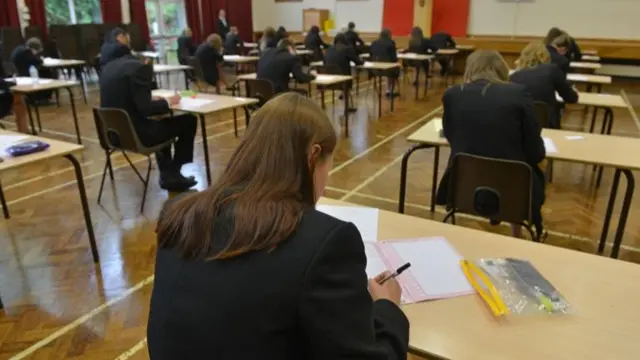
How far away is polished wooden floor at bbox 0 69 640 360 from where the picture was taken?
239 cm

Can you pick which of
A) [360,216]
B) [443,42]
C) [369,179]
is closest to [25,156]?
[360,216]

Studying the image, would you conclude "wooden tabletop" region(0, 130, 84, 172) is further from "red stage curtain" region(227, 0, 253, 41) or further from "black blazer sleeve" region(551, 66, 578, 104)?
"red stage curtain" region(227, 0, 253, 41)

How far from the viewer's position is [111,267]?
2.97 meters

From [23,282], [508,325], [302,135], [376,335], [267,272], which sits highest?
[302,135]

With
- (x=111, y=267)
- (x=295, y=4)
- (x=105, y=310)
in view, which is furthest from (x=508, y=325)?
(x=295, y=4)

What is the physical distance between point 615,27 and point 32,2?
38.7 feet

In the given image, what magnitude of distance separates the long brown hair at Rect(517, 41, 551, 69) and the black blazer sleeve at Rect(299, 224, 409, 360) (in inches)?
143

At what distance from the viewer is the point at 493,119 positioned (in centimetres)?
244

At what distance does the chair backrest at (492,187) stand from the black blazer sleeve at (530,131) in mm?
207

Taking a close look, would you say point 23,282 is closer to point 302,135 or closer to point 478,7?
point 302,135

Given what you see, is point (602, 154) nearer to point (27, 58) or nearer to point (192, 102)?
point (192, 102)

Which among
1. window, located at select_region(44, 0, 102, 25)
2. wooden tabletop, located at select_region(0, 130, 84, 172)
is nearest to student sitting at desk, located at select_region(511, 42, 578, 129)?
wooden tabletop, located at select_region(0, 130, 84, 172)

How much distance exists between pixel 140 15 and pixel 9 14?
2847 millimetres

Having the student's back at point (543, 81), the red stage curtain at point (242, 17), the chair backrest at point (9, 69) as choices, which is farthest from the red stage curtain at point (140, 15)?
the student's back at point (543, 81)
